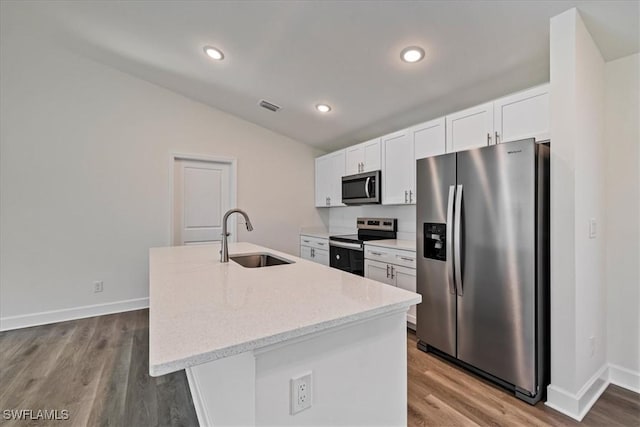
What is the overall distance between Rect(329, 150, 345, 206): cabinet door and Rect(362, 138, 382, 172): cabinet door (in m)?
0.48

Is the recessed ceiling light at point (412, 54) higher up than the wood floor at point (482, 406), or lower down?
higher up

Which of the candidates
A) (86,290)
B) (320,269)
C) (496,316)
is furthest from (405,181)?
(86,290)

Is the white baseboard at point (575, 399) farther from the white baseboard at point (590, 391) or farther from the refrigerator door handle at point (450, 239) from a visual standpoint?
the refrigerator door handle at point (450, 239)

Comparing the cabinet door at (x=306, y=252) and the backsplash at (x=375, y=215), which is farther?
the cabinet door at (x=306, y=252)

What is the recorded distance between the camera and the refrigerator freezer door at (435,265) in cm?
226

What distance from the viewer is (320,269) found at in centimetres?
178

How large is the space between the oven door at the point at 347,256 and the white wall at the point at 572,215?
6.22 feet

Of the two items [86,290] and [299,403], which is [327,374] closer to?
[299,403]

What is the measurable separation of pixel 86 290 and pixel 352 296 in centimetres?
368

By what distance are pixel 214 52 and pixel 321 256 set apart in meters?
2.78

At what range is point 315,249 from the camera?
4391mm

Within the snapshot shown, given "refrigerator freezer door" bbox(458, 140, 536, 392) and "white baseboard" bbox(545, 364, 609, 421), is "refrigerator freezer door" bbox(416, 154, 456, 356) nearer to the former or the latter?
"refrigerator freezer door" bbox(458, 140, 536, 392)

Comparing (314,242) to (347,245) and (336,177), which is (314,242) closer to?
(347,245)

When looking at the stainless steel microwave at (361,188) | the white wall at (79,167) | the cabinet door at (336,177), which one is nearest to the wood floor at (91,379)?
the white wall at (79,167)
